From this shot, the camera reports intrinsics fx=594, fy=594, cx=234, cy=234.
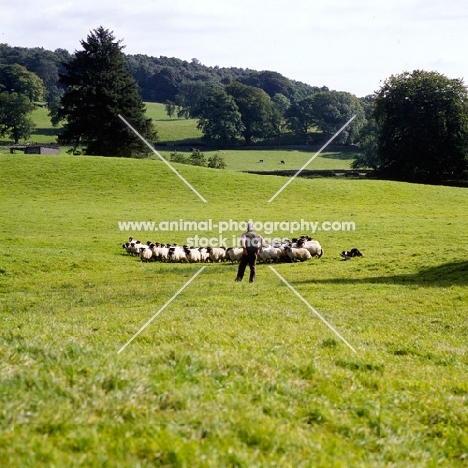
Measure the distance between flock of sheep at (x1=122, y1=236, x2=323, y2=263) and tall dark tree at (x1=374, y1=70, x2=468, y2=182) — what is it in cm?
6481

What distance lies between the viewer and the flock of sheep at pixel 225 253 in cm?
3147

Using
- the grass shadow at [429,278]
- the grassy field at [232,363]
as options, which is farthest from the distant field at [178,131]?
→ the grass shadow at [429,278]

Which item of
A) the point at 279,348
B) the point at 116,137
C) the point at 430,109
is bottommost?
the point at 279,348

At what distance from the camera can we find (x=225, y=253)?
106 ft

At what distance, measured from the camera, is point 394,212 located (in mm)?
54312

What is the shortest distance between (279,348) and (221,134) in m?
140

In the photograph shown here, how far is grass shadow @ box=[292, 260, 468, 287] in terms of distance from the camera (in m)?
22.2

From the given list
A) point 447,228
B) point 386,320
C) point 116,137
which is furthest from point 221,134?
point 386,320

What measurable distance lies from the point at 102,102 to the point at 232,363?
293 feet

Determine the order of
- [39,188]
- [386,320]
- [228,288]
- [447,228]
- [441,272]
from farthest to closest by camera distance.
A: [39,188] < [447,228] < [441,272] < [228,288] < [386,320]

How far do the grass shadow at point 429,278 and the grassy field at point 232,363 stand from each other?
0.08 m

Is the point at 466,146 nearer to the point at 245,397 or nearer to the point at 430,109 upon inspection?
the point at 430,109

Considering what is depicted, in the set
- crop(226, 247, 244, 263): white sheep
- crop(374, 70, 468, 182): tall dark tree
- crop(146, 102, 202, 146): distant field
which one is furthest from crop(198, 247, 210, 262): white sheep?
crop(146, 102, 202, 146): distant field

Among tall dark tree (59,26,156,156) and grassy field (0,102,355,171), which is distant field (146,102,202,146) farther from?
tall dark tree (59,26,156,156)
